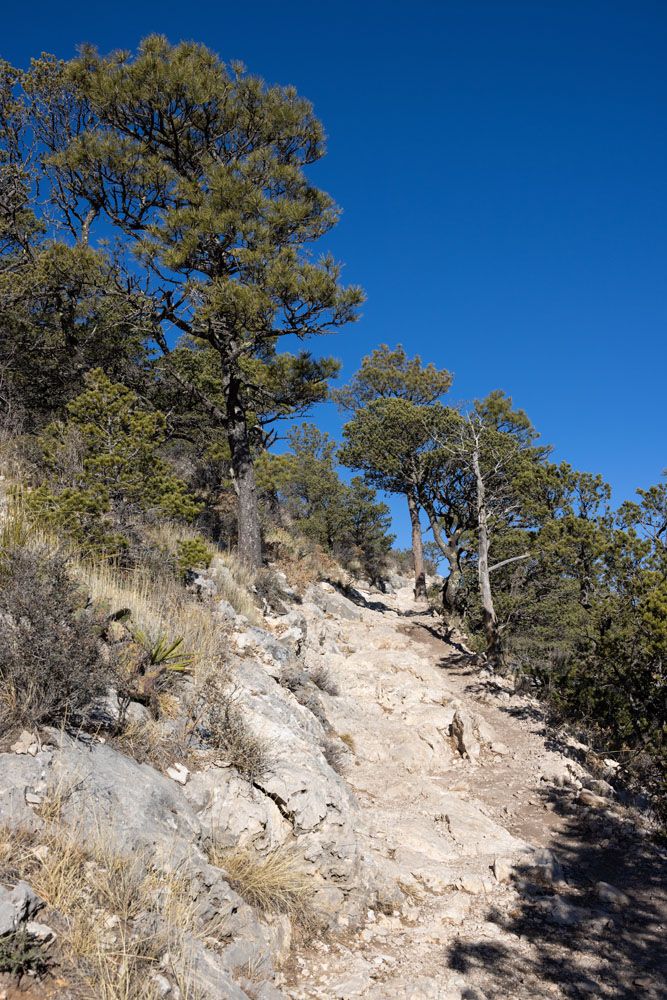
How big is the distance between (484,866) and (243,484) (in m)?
7.79

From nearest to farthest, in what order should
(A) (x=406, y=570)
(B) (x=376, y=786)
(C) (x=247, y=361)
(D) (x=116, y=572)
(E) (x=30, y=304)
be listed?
(D) (x=116, y=572) → (B) (x=376, y=786) → (E) (x=30, y=304) → (C) (x=247, y=361) → (A) (x=406, y=570)

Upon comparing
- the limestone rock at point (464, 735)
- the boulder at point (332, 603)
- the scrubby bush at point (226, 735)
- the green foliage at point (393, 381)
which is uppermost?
the green foliage at point (393, 381)

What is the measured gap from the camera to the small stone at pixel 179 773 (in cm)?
410

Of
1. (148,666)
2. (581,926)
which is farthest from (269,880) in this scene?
(581,926)

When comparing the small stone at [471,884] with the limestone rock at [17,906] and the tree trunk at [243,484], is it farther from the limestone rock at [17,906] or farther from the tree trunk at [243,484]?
the tree trunk at [243,484]

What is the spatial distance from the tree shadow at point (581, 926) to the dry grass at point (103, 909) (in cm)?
262

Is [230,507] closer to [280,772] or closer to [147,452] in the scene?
[147,452]

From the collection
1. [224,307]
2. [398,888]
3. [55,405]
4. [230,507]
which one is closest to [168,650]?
[398,888]

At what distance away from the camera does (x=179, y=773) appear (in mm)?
4152

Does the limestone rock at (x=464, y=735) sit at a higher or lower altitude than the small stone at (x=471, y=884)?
higher

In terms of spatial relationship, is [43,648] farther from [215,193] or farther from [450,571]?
[450,571]

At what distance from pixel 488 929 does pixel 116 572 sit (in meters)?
5.10

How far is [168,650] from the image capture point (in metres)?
4.96

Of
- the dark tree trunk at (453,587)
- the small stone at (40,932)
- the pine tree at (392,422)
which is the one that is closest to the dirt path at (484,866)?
the small stone at (40,932)
